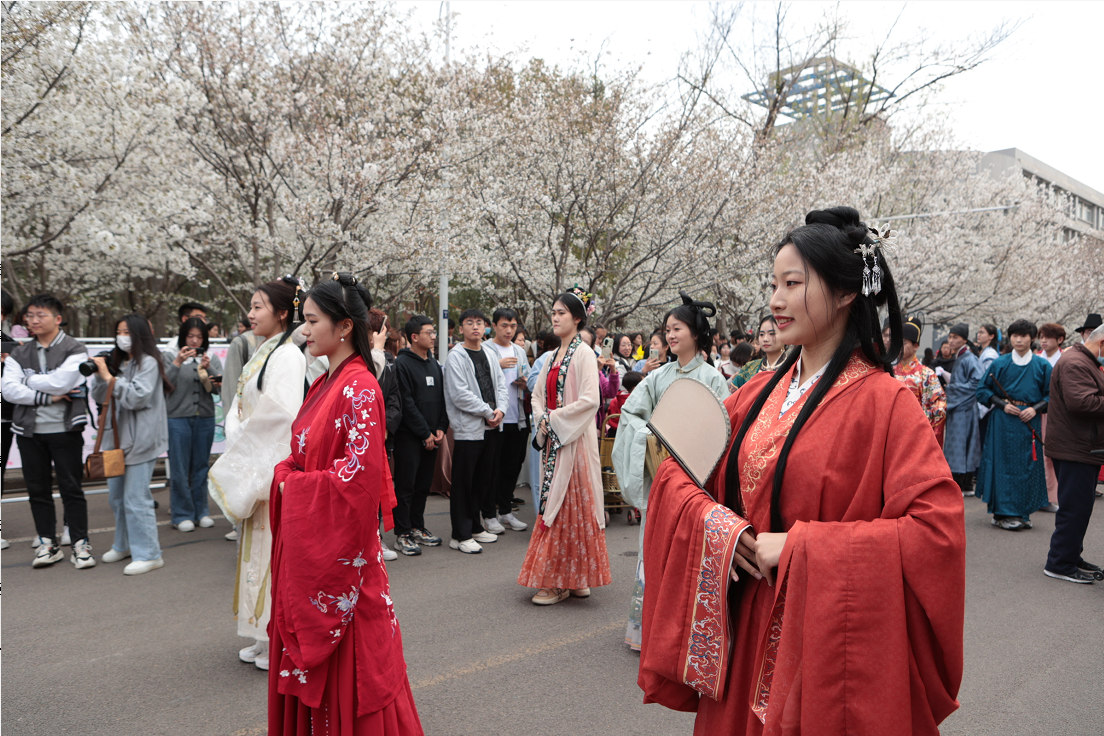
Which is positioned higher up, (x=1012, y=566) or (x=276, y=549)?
Answer: (x=276, y=549)

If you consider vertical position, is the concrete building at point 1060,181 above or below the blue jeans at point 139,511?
above

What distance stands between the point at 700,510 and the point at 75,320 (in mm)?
20558

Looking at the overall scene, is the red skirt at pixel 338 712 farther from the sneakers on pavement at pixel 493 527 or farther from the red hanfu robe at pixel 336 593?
the sneakers on pavement at pixel 493 527

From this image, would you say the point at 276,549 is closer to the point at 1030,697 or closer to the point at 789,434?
the point at 789,434

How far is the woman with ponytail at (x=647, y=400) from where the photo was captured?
3885 mm

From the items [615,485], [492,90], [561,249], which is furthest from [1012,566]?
[492,90]

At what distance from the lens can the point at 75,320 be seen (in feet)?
58.9

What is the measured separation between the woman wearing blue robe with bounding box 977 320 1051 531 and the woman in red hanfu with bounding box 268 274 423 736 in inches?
257

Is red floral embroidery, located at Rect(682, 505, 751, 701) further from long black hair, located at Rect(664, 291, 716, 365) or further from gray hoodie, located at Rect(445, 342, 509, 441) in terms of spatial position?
gray hoodie, located at Rect(445, 342, 509, 441)

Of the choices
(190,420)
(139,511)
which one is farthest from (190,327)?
(139,511)

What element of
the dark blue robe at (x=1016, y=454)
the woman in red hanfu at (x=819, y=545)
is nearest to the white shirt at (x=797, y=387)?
the woman in red hanfu at (x=819, y=545)

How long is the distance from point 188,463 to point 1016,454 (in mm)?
7792

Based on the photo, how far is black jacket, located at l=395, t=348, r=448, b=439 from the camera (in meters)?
6.03

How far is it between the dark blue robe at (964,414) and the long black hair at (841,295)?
794cm
